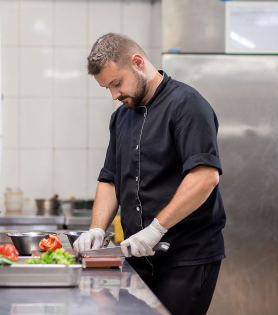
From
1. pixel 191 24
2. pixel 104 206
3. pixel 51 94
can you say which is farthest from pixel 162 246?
pixel 51 94

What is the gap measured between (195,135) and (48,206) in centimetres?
186

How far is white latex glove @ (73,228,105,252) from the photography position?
1.34 metres

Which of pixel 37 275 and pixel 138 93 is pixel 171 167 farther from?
pixel 37 275

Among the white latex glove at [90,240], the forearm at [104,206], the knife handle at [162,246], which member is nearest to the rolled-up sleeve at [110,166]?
the forearm at [104,206]

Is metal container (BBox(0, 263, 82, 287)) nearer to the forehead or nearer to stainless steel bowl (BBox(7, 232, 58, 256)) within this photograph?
stainless steel bowl (BBox(7, 232, 58, 256))

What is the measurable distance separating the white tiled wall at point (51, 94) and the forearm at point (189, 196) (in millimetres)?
2000

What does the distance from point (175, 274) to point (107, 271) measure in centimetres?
30

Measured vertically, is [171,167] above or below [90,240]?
above

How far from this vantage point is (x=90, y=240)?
1374mm

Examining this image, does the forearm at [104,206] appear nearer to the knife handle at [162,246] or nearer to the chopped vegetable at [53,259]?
the knife handle at [162,246]

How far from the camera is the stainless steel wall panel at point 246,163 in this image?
8.32 feet

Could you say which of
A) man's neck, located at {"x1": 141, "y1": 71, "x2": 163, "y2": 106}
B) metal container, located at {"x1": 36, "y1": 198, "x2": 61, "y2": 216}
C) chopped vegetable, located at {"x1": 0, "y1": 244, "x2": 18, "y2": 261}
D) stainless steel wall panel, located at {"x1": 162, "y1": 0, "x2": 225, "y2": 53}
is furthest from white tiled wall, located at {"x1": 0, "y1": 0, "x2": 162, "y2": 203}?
chopped vegetable, located at {"x1": 0, "y1": 244, "x2": 18, "y2": 261}

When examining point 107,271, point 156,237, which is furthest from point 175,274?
point 107,271

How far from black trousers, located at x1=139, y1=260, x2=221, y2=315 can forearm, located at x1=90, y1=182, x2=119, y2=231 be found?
340 mm
